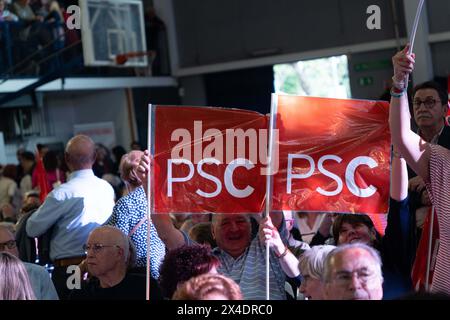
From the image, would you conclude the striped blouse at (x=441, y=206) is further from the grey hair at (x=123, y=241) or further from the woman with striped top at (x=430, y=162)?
the grey hair at (x=123, y=241)

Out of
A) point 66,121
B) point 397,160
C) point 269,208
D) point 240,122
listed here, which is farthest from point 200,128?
point 66,121

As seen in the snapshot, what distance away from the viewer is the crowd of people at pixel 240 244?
368 cm

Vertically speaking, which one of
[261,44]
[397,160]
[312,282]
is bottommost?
[312,282]

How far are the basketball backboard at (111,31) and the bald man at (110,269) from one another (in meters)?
9.04

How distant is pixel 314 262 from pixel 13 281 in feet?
4.49

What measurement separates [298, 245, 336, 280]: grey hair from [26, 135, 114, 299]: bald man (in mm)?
2286

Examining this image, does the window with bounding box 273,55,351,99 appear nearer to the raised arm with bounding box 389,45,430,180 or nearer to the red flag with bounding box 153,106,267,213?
the red flag with bounding box 153,106,267,213

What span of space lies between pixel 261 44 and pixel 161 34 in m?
2.31

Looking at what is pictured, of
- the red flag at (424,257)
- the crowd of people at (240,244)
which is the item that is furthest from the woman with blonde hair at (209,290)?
the red flag at (424,257)

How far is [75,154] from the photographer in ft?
19.4

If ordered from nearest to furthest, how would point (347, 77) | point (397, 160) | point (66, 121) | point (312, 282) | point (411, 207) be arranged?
point (312, 282) < point (397, 160) < point (411, 207) < point (347, 77) < point (66, 121)
